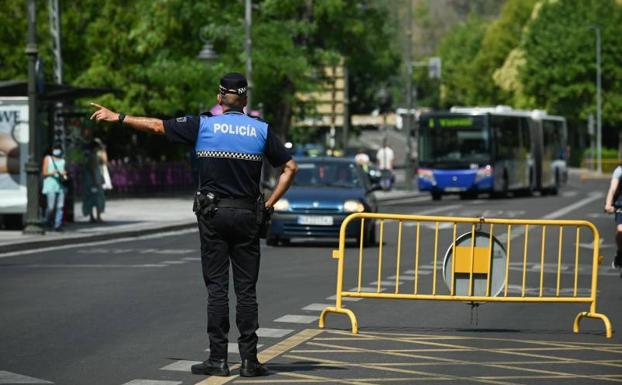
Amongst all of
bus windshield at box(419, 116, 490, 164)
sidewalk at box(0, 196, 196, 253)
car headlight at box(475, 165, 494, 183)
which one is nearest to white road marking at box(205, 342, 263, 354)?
sidewalk at box(0, 196, 196, 253)

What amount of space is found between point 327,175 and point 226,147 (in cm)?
1708

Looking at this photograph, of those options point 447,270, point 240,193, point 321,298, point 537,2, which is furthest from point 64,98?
point 537,2

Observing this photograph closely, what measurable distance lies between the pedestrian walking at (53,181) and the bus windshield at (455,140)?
25647 millimetres

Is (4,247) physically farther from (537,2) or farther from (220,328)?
(537,2)

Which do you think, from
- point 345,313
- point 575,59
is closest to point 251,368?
point 345,313

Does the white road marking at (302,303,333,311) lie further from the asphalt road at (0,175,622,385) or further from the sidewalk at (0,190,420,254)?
the sidewalk at (0,190,420,254)

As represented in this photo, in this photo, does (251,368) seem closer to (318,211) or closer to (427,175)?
(318,211)

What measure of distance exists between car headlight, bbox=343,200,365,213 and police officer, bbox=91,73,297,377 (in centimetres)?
1535

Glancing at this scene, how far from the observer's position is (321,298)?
641 inches

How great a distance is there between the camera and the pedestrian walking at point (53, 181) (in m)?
30.0

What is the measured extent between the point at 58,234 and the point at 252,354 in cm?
1859

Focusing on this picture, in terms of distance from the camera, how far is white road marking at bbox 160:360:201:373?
34.8ft

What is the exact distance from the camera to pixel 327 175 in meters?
27.4

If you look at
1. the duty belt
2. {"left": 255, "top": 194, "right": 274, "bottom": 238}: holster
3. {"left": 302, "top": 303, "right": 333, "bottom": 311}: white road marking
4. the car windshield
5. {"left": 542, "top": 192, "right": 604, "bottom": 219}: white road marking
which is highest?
the duty belt
